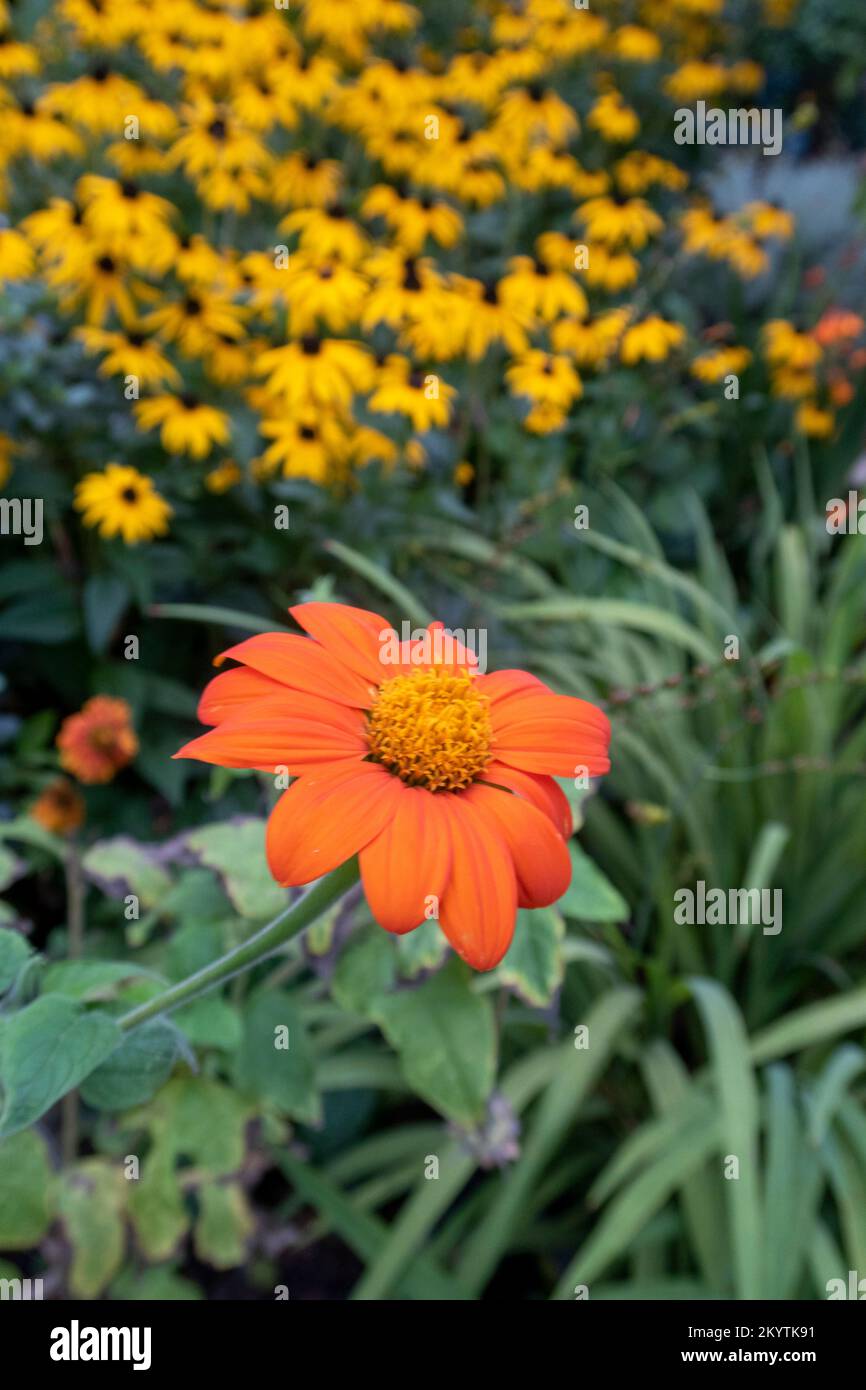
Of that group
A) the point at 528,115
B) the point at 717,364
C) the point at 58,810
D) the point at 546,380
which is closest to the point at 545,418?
the point at 546,380

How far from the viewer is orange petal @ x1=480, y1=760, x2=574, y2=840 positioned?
583 mm

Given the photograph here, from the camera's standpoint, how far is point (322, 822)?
1.68ft

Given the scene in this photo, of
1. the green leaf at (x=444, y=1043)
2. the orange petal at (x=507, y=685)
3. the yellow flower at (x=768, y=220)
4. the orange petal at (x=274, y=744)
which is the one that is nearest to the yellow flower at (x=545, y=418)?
the yellow flower at (x=768, y=220)

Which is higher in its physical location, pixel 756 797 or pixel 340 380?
pixel 340 380

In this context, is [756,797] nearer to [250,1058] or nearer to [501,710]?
[250,1058]

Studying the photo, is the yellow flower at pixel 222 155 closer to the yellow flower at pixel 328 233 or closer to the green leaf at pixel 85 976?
the yellow flower at pixel 328 233

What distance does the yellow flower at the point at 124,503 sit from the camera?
4.90ft

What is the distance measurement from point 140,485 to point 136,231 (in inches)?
19.1

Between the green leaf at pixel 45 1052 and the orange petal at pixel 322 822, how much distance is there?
0.14 metres

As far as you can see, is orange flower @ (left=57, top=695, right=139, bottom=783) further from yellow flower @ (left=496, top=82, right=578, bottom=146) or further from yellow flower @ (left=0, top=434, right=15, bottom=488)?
yellow flower @ (left=496, top=82, right=578, bottom=146)

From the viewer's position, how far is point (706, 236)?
8.33 ft

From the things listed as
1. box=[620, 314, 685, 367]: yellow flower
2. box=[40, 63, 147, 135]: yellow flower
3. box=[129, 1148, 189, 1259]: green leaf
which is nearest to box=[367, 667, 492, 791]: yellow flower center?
box=[129, 1148, 189, 1259]: green leaf

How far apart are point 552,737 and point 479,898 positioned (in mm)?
116

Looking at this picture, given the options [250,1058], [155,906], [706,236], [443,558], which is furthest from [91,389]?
[706,236]
